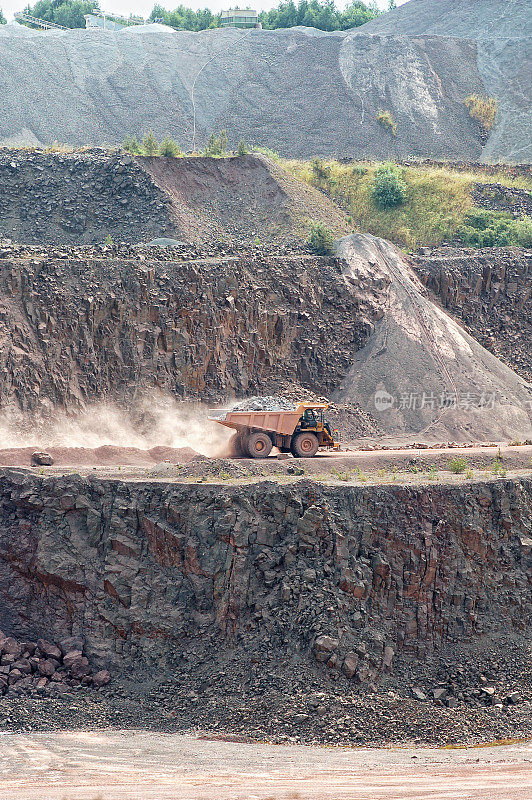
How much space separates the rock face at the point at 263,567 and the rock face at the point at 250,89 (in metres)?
32.7

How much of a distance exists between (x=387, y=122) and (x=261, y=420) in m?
32.5

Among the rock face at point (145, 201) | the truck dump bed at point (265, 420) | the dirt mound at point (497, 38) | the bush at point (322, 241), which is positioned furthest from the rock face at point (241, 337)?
the dirt mound at point (497, 38)

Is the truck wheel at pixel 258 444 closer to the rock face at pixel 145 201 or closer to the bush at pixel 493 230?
the rock face at pixel 145 201

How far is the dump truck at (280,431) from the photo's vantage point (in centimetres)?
2792

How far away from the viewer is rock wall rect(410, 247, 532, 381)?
38.7m

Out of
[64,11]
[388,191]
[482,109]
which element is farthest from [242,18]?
[388,191]

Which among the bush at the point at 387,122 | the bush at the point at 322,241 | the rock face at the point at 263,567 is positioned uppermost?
the bush at the point at 387,122

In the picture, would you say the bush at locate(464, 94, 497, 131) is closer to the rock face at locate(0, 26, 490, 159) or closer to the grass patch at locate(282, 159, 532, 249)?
the rock face at locate(0, 26, 490, 159)

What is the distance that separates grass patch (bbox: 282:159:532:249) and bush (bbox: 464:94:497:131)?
8.78 metres

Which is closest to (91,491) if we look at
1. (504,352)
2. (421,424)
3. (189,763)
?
(189,763)

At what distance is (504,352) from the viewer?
127 feet

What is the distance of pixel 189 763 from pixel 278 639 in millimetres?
3645

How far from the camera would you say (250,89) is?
57719 mm

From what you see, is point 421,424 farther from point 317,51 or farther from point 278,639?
point 317,51
